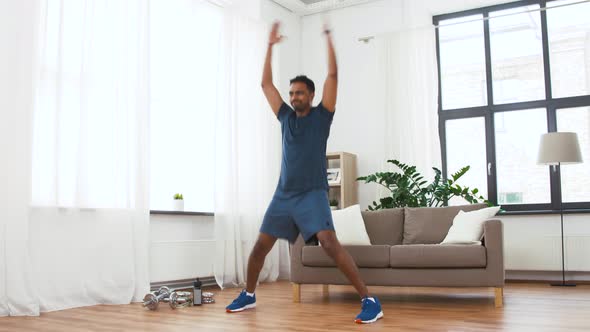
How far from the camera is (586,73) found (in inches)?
219

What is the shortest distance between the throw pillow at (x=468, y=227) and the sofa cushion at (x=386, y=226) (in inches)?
15.4

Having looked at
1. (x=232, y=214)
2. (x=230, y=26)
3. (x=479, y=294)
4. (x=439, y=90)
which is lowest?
(x=479, y=294)

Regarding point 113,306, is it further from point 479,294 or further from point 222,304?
point 479,294

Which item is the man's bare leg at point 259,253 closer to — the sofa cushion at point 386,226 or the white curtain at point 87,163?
the white curtain at point 87,163

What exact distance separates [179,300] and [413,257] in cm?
148

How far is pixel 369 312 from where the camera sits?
2.96m

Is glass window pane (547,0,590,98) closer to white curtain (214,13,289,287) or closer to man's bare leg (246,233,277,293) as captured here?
white curtain (214,13,289,287)

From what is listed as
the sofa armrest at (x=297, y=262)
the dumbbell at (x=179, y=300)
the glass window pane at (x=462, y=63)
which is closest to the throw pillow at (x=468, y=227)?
the sofa armrest at (x=297, y=262)

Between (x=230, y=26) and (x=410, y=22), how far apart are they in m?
1.95

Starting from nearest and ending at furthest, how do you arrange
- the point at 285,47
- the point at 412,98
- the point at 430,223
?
the point at 430,223, the point at 412,98, the point at 285,47

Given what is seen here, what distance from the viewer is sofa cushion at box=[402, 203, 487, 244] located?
418cm

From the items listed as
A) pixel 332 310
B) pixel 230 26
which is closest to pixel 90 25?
pixel 230 26

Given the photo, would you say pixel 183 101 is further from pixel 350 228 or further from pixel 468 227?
pixel 468 227

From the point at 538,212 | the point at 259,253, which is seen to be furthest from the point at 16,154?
the point at 538,212
